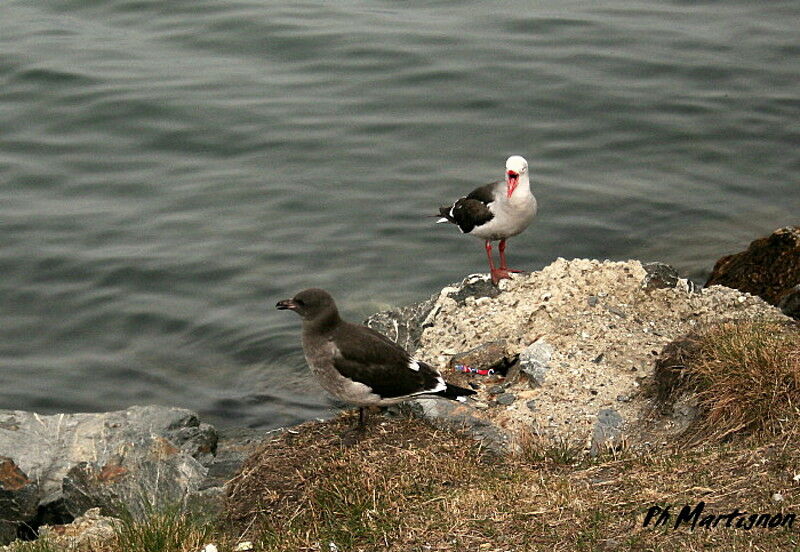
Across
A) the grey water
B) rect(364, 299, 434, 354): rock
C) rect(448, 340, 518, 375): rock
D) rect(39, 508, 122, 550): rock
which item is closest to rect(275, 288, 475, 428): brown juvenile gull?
rect(448, 340, 518, 375): rock

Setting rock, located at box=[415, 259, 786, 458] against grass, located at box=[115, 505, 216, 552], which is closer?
grass, located at box=[115, 505, 216, 552]

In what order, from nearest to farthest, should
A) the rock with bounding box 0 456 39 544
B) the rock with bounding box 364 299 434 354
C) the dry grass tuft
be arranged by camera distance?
the dry grass tuft, the rock with bounding box 0 456 39 544, the rock with bounding box 364 299 434 354

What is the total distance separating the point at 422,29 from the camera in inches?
910

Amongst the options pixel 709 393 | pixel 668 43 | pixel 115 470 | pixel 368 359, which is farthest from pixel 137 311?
pixel 668 43

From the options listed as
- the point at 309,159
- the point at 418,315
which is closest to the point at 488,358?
the point at 418,315

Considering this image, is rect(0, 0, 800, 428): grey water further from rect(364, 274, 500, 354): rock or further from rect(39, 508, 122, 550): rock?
rect(39, 508, 122, 550): rock

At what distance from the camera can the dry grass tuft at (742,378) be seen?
7.38 meters

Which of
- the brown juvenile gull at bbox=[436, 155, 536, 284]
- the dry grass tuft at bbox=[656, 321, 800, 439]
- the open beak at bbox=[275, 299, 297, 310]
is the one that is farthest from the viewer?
the brown juvenile gull at bbox=[436, 155, 536, 284]

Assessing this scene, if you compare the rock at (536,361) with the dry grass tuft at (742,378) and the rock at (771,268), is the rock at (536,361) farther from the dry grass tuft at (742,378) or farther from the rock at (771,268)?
the rock at (771,268)

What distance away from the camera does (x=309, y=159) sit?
1888cm

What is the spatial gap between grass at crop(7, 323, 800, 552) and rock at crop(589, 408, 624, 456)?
0.58 ft

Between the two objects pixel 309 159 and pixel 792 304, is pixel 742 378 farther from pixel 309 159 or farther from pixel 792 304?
pixel 309 159

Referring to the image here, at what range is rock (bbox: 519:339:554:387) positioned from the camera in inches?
348

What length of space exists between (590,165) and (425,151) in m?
2.65
